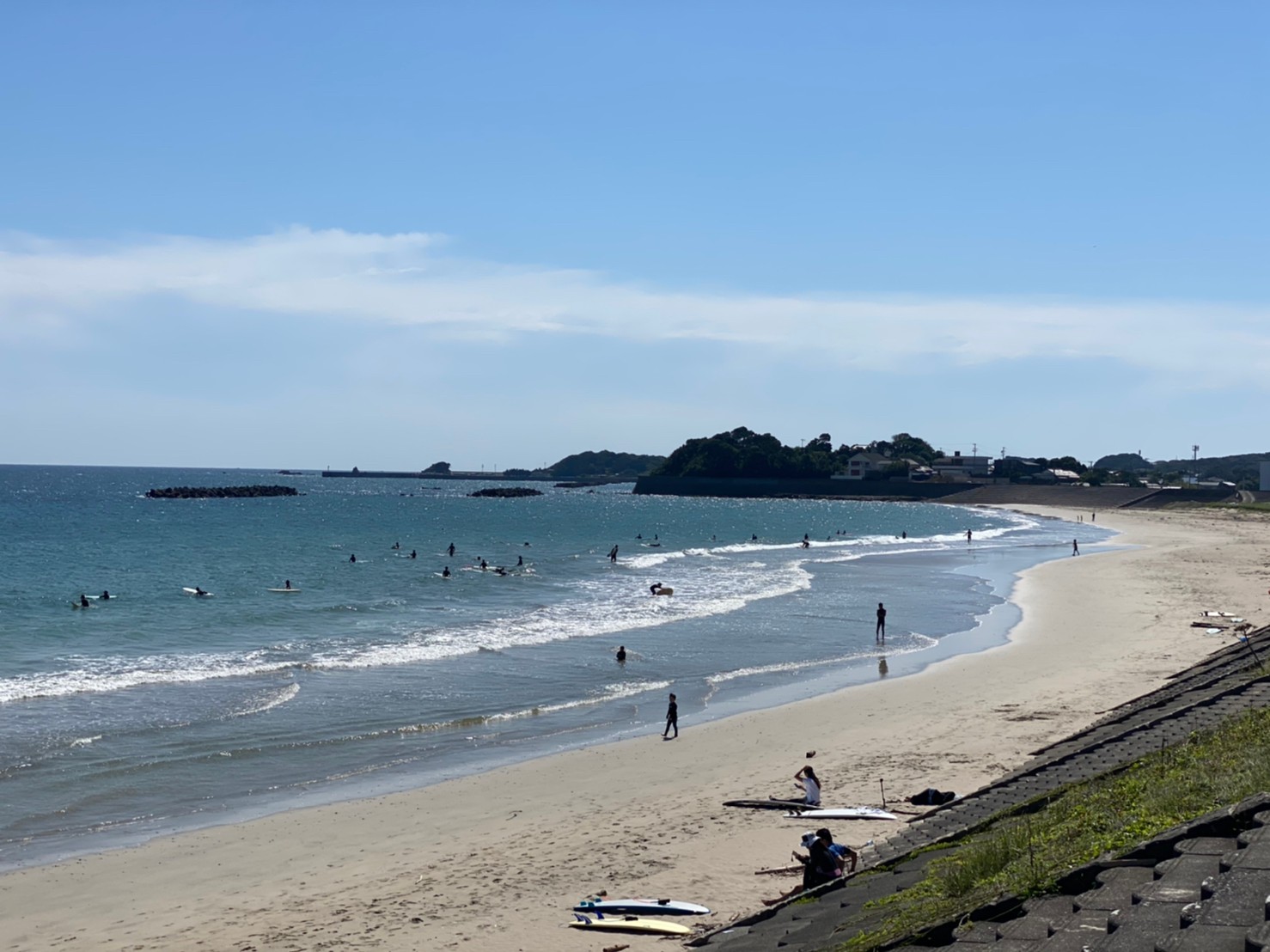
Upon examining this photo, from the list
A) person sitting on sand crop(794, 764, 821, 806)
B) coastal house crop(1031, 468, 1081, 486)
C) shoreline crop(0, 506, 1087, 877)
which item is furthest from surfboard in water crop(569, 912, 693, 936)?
coastal house crop(1031, 468, 1081, 486)

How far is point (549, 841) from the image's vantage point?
1677cm

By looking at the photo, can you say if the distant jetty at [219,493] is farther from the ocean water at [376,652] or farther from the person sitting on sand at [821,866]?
the person sitting on sand at [821,866]

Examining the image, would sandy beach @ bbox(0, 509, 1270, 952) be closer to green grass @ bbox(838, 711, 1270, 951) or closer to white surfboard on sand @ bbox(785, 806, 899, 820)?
Answer: white surfboard on sand @ bbox(785, 806, 899, 820)

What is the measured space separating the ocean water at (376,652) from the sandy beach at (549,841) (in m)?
1.68

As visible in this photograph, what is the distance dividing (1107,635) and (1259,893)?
115 ft

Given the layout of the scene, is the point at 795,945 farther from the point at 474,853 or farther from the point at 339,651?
the point at 339,651

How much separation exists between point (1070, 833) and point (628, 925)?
5.56 metres

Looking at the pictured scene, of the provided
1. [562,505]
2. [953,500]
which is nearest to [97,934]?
[562,505]

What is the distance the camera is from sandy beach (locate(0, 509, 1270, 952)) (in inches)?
526

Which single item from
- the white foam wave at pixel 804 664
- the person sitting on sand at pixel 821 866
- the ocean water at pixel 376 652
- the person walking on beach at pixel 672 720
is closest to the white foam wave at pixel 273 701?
the ocean water at pixel 376 652

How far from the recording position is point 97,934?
43.7 feet

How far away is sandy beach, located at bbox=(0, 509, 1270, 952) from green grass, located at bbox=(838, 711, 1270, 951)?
434 centimetres

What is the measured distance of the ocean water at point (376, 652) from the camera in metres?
20.7

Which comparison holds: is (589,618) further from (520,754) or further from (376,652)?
(520,754)
